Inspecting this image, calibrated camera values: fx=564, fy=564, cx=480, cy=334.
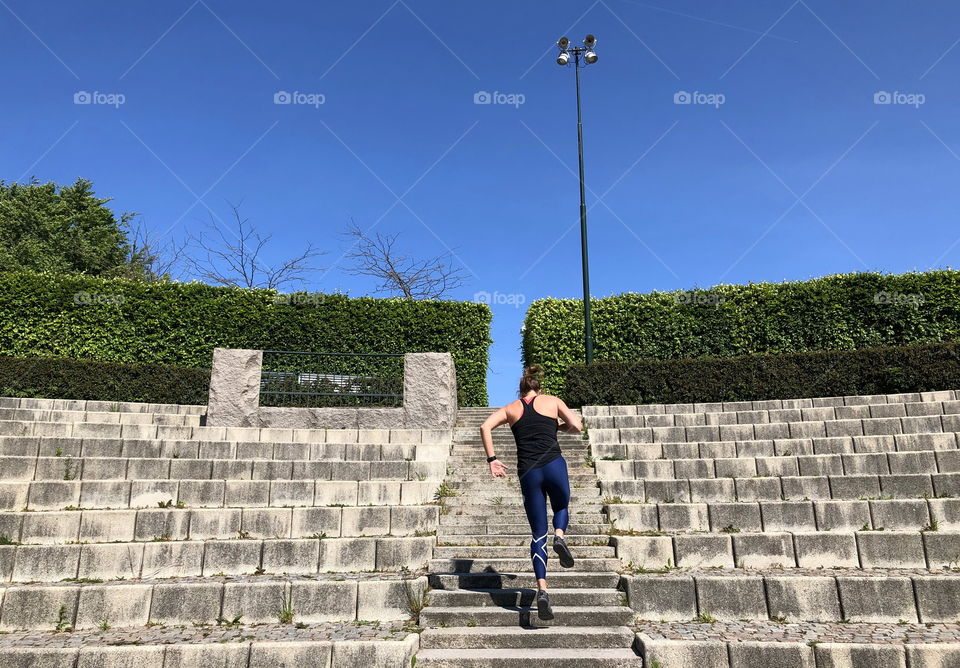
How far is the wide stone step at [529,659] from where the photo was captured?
3.78 m

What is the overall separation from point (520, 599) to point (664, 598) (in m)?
1.15

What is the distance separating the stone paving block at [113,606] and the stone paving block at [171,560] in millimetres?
633

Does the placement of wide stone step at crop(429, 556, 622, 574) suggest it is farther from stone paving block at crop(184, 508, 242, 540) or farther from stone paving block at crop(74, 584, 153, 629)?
stone paving block at crop(74, 584, 153, 629)

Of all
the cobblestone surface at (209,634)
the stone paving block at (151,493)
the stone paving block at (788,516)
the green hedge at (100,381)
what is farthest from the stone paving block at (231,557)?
the green hedge at (100,381)

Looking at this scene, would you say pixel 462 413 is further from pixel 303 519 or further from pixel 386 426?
pixel 303 519

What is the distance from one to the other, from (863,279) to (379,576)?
1414cm

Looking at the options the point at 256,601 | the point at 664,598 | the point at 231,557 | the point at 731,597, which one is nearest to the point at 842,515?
the point at 731,597

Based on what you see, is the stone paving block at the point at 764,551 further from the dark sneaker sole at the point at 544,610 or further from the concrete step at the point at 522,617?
the dark sneaker sole at the point at 544,610

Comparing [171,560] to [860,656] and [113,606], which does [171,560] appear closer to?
[113,606]

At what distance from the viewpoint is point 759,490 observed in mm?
6301

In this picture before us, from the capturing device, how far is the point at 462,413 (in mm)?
12484

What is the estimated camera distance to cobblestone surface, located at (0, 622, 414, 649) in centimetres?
402

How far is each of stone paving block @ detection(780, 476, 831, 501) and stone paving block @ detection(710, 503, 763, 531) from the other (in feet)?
2.59

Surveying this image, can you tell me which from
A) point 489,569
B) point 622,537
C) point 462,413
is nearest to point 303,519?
point 489,569
